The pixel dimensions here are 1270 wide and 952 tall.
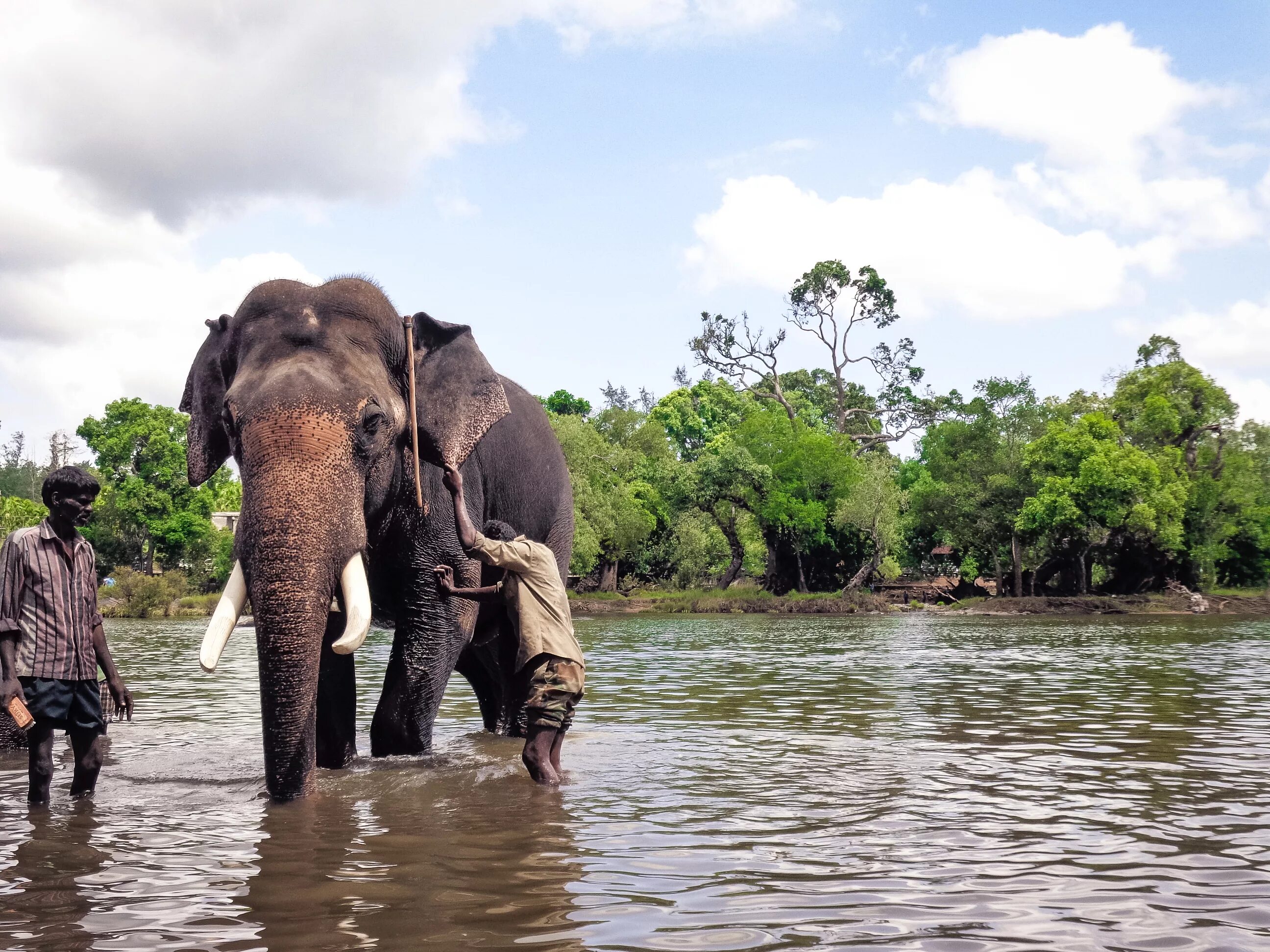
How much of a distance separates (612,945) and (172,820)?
132 inches

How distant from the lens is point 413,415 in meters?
7.34

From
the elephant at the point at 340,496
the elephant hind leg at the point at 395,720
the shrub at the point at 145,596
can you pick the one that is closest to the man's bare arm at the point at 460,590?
the elephant at the point at 340,496

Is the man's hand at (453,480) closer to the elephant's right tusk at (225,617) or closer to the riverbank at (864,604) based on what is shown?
the elephant's right tusk at (225,617)

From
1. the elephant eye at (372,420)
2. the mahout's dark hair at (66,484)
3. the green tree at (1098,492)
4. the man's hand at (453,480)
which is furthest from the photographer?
the green tree at (1098,492)

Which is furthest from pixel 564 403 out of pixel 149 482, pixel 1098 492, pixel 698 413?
pixel 1098 492

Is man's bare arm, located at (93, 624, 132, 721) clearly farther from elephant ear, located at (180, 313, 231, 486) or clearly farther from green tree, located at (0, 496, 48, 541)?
green tree, located at (0, 496, 48, 541)

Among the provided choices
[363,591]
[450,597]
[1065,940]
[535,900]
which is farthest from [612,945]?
[450,597]

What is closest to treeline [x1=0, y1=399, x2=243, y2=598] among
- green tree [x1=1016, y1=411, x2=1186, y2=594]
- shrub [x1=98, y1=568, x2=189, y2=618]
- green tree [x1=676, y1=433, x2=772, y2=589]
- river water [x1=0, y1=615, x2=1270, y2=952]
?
shrub [x1=98, y1=568, x2=189, y2=618]

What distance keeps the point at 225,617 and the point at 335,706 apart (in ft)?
5.78

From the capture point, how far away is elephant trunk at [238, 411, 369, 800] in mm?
6172

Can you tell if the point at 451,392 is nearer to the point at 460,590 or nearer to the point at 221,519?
the point at 460,590

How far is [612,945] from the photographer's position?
4230 millimetres

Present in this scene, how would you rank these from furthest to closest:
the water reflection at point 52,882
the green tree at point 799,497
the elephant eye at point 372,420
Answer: the green tree at point 799,497, the elephant eye at point 372,420, the water reflection at point 52,882

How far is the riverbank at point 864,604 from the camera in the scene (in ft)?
152
